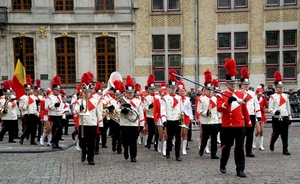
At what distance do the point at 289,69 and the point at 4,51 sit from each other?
20.3 m

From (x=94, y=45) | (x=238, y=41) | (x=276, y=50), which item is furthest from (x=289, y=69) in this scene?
(x=94, y=45)

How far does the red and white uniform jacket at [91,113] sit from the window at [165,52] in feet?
63.3

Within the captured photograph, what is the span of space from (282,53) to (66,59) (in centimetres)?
1538

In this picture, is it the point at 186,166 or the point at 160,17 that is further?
the point at 160,17

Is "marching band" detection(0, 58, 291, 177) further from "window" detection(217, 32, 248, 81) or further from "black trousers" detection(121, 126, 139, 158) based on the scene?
"window" detection(217, 32, 248, 81)

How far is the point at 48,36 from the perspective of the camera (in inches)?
1185

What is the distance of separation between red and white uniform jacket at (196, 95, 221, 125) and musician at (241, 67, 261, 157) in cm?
97

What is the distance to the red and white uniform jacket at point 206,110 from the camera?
12.6 m

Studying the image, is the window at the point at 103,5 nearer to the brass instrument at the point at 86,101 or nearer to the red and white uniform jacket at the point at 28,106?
the red and white uniform jacket at the point at 28,106

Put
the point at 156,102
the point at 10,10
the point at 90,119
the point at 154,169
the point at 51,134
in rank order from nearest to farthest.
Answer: the point at 154,169, the point at 90,119, the point at 156,102, the point at 51,134, the point at 10,10

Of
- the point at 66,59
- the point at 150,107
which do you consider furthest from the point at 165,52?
the point at 150,107

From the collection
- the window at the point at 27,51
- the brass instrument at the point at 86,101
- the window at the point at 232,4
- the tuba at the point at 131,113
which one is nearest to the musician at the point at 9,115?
the brass instrument at the point at 86,101

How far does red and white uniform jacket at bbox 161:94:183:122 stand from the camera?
12.2 meters

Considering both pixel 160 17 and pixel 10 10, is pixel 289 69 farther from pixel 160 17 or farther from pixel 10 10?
pixel 10 10
